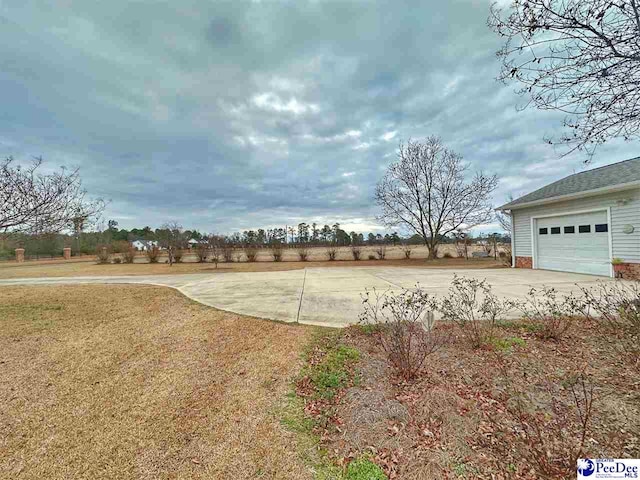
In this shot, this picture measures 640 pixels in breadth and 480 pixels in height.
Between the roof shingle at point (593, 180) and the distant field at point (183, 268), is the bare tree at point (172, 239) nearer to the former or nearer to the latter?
the distant field at point (183, 268)

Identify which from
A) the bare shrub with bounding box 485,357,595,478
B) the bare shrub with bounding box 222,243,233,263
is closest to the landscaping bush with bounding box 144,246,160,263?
the bare shrub with bounding box 222,243,233,263

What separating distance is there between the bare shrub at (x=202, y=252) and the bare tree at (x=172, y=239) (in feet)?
4.94

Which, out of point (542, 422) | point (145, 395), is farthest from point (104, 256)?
point (542, 422)

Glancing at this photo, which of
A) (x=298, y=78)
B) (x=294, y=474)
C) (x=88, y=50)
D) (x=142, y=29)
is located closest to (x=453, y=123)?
(x=298, y=78)

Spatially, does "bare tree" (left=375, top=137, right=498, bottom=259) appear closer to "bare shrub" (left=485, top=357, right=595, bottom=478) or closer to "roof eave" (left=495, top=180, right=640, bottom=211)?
"roof eave" (left=495, top=180, right=640, bottom=211)

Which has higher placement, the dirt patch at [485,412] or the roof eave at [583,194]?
the roof eave at [583,194]

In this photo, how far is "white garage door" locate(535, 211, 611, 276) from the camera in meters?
9.31

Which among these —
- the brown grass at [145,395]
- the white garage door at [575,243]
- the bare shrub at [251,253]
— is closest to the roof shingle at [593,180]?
the white garage door at [575,243]

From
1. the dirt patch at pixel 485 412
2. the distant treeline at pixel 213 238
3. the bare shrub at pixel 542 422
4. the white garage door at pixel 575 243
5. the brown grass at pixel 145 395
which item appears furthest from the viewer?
the white garage door at pixel 575 243

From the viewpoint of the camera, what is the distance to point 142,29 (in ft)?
21.2

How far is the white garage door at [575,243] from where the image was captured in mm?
9312

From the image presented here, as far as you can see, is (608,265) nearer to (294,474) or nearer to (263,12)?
(294,474)

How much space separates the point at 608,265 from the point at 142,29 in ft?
50.2

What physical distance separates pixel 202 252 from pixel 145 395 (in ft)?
71.9
